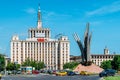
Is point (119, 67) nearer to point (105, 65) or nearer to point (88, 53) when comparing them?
point (105, 65)

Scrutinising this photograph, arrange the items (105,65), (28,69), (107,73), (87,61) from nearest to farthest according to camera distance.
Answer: (107,73) → (87,61) → (28,69) → (105,65)

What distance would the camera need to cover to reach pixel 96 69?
3994 inches

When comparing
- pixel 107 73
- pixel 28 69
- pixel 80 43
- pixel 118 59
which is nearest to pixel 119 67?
pixel 118 59

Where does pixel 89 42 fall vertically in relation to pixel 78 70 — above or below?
above

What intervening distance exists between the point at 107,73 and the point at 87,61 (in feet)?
88.2

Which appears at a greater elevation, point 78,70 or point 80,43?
point 80,43

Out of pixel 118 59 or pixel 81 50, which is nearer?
pixel 81 50

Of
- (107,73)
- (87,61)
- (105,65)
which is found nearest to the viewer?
(107,73)

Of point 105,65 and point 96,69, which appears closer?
point 96,69

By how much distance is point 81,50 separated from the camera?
104 metres

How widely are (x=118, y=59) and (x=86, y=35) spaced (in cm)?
6853

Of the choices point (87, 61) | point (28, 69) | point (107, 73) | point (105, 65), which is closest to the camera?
point (107, 73)

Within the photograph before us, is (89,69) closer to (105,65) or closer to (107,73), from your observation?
(107,73)

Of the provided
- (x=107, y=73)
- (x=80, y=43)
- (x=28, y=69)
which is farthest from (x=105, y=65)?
(x=107, y=73)
